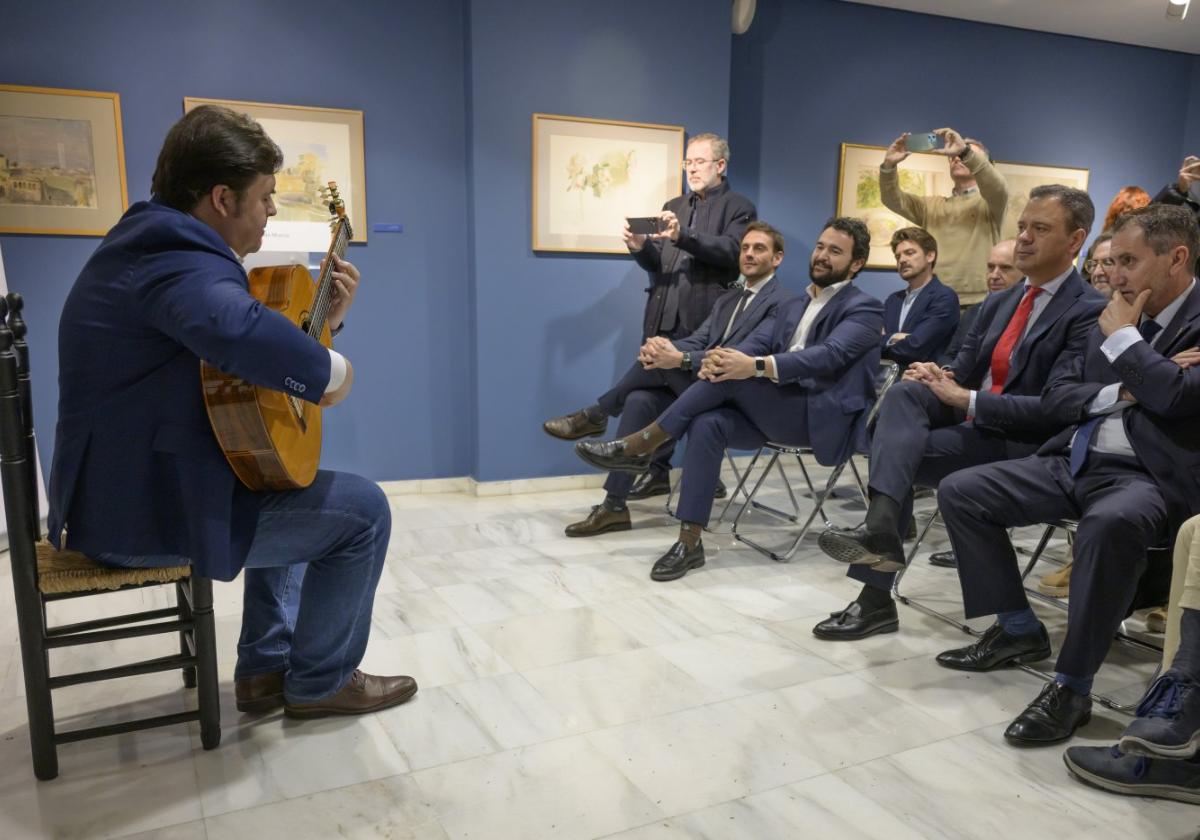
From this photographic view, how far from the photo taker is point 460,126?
4641mm

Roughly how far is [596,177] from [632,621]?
8.91 feet

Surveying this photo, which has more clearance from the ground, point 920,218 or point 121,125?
point 121,125

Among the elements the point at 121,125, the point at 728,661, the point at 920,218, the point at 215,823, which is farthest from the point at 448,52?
the point at 215,823

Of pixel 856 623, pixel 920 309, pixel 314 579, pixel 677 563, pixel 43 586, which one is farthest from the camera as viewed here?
pixel 920 309

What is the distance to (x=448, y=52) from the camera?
4562 mm

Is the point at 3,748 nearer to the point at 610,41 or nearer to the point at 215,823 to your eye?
the point at 215,823

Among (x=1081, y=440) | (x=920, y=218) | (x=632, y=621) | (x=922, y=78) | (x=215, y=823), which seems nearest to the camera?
(x=215, y=823)

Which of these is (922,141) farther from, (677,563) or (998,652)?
(998,652)

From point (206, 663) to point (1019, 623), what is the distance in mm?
2356

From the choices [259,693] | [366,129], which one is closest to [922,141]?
[366,129]

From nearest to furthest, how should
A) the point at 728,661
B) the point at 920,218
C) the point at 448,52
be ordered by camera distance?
1. the point at 728,661
2. the point at 448,52
3. the point at 920,218

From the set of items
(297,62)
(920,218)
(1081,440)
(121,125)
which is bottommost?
(1081,440)

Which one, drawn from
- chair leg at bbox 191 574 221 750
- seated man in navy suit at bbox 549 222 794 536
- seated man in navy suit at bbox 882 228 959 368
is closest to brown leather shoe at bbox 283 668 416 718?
chair leg at bbox 191 574 221 750

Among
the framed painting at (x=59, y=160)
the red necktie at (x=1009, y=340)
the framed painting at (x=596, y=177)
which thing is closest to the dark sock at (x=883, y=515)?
the red necktie at (x=1009, y=340)
